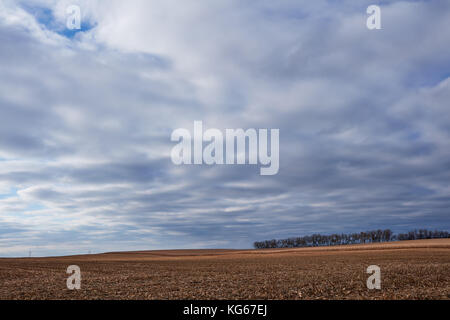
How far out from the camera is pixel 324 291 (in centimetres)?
2362

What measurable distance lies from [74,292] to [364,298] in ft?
63.3
